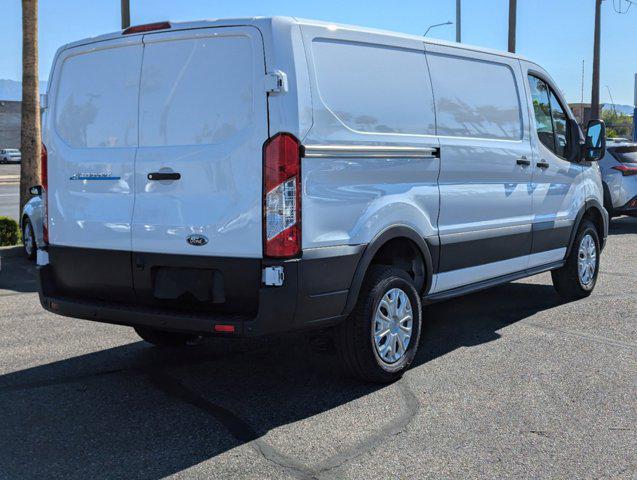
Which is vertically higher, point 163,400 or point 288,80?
point 288,80

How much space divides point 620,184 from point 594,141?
24.1 feet

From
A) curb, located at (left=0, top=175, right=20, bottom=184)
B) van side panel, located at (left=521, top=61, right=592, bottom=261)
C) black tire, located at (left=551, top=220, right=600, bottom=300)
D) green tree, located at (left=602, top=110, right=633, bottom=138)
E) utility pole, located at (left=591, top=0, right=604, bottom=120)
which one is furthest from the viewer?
green tree, located at (left=602, top=110, right=633, bottom=138)

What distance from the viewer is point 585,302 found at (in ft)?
25.5

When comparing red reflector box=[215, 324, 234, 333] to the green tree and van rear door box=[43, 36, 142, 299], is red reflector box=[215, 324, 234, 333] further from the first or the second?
the green tree

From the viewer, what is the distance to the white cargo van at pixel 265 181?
435 cm

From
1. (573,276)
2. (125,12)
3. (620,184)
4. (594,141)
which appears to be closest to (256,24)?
(594,141)

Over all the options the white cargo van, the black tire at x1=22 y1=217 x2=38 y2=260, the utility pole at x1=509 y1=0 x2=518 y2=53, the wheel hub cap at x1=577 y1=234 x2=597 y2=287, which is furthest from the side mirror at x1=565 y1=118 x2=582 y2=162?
the utility pole at x1=509 y1=0 x2=518 y2=53

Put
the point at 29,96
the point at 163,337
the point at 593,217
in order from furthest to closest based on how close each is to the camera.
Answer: the point at 29,96 → the point at 593,217 → the point at 163,337

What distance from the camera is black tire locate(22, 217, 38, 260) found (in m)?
10.9

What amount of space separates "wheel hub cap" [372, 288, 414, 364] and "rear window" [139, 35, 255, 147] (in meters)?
1.51

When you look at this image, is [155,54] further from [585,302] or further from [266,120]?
[585,302]

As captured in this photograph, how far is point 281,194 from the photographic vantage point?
14.1 feet

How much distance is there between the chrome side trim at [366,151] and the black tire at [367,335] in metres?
0.73

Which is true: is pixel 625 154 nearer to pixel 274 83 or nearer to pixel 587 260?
pixel 587 260
